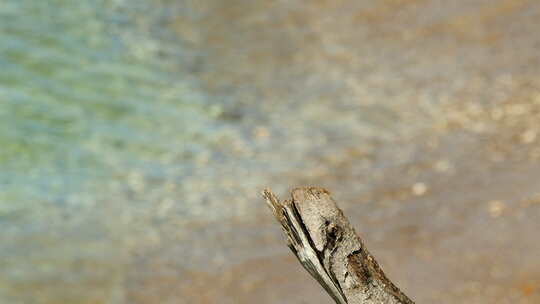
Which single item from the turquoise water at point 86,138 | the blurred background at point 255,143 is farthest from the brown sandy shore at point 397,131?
the turquoise water at point 86,138

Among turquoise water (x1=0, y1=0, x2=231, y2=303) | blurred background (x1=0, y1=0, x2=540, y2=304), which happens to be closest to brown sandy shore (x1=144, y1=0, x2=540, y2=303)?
blurred background (x1=0, y1=0, x2=540, y2=304)

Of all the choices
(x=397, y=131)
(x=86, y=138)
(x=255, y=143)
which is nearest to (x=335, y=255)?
(x=397, y=131)

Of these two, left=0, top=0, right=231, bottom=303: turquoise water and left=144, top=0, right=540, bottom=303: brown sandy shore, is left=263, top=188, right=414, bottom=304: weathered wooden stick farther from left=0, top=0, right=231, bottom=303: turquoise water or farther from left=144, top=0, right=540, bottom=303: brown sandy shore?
left=0, top=0, right=231, bottom=303: turquoise water

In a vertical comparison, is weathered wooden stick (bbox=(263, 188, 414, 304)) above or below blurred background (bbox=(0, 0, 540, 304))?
below

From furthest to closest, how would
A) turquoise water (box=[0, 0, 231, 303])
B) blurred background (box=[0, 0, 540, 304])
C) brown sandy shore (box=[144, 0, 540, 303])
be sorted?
turquoise water (box=[0, 0, 231, 303]), blurred background (box=[0, 0, 540, 304]), brown sandy shore (box=[144, 0, 540, 303])

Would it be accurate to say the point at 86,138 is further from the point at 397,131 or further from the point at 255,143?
the point at 397,131

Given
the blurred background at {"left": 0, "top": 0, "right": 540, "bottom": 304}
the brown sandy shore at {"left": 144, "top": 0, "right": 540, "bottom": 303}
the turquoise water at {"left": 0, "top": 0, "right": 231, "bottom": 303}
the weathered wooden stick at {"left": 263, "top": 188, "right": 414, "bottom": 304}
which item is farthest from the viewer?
the turquoise water at {"left": 0, "top": 0, "right": 231, "bottom": 303}
